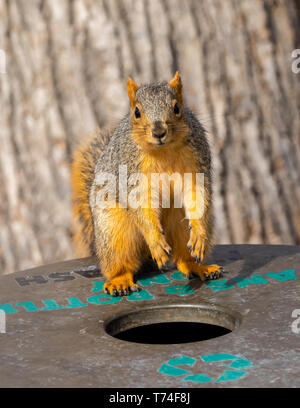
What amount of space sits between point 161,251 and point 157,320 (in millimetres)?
280

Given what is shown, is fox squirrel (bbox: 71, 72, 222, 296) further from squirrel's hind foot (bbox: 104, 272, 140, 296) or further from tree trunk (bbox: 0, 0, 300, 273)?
tree trunk (bbox: 0, 0, 300, 273)

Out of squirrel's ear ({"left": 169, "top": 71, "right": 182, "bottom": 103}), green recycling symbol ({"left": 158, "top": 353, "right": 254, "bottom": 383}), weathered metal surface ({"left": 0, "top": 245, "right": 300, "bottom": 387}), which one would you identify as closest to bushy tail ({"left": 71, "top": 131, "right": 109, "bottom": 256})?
weathered metal surface ({"left": 0, "top": 245, "right": 300, "bottom": 387})

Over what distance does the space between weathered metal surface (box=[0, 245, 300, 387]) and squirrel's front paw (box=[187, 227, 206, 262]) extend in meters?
0.09

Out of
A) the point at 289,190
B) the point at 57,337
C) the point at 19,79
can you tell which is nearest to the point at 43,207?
the point at 19,79

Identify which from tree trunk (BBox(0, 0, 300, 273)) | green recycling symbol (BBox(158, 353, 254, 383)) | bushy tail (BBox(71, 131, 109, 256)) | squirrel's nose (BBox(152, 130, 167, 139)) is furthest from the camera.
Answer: tree trunk (BBox(0, 0, 300, 273))

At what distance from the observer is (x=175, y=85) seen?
7.14 feet

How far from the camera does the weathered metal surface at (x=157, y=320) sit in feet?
4.47

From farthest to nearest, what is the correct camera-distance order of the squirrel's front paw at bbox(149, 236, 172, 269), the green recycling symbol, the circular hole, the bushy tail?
the bushy tail → the squirrel's front paw at bbox(149, 236, 172, 269) → the circular hole → the green recycling symbol

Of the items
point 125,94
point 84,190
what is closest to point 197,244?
point 84,190

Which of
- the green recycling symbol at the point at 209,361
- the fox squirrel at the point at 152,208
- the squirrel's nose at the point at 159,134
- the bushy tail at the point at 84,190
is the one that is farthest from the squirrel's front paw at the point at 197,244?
the green recycling symbol at the point at 209,361

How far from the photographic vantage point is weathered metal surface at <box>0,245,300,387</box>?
136 centimetres

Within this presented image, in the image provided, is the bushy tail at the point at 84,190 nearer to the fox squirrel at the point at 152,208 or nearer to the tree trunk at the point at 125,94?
the fox squirrel at the point at 152,208

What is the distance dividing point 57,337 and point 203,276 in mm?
661
